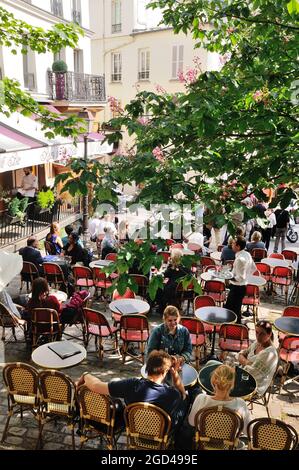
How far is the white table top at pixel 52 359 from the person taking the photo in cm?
571

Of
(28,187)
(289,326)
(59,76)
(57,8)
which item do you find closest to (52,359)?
(289,326)

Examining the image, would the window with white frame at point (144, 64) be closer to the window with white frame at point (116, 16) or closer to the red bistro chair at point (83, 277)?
the window with white frame at point (116, 16)

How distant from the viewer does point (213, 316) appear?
24.3 feet

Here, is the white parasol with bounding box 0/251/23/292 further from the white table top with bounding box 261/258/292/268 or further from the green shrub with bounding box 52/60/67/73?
the green shrub with bounding box 52/60/67/73

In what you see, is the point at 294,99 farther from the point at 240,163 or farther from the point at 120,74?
the point at 120,74

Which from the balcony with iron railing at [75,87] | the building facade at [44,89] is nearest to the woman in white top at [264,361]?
the building facade at [44,89]

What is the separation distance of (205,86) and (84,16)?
63.9 ft

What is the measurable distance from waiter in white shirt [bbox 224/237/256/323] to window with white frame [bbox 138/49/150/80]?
2365 centimetres

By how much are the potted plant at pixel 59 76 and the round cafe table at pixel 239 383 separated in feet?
52.0

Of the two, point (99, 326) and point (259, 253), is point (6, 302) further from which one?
point (259, 253)

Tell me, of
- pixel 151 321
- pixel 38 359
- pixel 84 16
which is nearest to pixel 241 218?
pixel 38 359

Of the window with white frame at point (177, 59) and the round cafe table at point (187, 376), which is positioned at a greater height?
the window with white frame at point (177, 59)

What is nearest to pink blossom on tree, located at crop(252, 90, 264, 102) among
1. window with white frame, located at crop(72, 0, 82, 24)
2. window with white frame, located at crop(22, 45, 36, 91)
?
window with white frame, located at crop(22, 45, 36, 91)

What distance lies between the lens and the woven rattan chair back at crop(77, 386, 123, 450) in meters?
4.67
